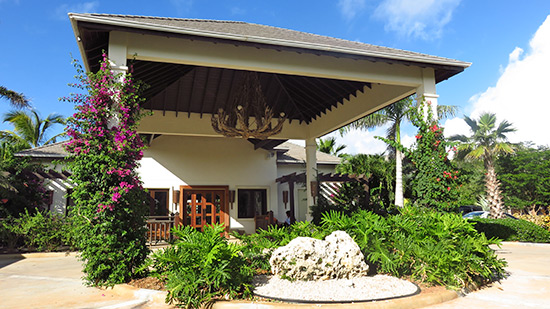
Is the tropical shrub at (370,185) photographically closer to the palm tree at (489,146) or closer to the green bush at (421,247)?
the green bush at (421,247)

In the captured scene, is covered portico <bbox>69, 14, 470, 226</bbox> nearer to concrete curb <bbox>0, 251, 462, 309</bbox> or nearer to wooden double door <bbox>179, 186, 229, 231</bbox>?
wooden double door <bbox>179, 186, 229, 231</bbox>

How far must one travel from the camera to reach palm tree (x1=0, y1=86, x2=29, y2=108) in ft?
55.2

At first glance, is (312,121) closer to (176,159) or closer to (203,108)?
(203,108)

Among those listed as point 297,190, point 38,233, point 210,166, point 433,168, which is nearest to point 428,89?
point 433,168

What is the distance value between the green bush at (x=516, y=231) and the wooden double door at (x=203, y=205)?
993cm

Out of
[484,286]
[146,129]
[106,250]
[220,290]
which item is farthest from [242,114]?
[484,286]

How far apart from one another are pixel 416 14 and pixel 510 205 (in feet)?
78.0

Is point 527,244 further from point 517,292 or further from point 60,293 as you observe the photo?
point 60,293

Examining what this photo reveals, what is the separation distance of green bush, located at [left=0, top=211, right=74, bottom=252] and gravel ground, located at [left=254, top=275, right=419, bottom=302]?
781cm

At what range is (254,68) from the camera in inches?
289

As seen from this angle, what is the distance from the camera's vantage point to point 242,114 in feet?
31.7

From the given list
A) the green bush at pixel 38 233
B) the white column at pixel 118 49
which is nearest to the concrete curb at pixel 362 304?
the white column at pixel 118 49

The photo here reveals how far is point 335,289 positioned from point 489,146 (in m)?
22.2

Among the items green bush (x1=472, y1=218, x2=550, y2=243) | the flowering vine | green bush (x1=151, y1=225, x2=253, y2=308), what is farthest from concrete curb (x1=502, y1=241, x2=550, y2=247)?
green bush (x1=151, y1=225, x2=253, y2=308)
